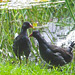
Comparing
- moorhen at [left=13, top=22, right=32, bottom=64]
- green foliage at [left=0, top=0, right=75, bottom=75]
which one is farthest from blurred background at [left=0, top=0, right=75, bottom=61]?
moorhen at [left=13, top=22, right=32, bottom=64]

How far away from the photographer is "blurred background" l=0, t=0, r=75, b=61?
17.0ft

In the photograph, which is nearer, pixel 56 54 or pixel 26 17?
pixel 56 54

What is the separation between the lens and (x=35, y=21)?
5.72 m

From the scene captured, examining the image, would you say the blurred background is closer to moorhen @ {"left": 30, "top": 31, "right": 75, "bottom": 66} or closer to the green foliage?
the green foliage

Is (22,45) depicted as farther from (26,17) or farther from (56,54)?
(26,17)

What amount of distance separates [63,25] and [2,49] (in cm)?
117

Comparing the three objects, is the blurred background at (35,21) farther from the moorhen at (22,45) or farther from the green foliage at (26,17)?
the moorhen at (22,45)

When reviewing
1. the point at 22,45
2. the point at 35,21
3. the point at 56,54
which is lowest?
the point at 56,54

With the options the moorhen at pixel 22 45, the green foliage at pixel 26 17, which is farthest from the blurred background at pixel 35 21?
the moorhen at pixel 22 45

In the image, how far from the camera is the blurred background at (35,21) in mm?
5172

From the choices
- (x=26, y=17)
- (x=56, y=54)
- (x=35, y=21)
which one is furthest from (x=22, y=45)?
(x=26, y=17)

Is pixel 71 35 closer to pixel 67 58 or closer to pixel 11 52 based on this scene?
pixel 67 58

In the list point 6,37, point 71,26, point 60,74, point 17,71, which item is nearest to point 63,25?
point 71,26

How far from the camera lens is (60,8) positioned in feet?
19.2
